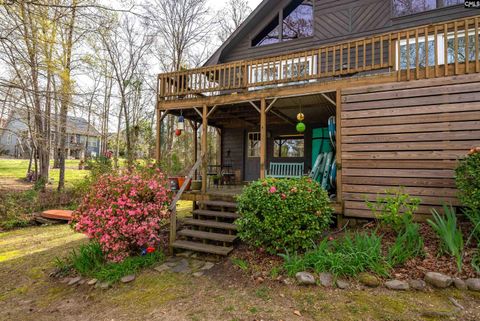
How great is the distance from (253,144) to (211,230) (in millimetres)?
5467

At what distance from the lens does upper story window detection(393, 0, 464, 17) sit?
7395mm

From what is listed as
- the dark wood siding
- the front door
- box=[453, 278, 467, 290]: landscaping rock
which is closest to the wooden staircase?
box=[453, 278, 467, 290]: landscaping rock

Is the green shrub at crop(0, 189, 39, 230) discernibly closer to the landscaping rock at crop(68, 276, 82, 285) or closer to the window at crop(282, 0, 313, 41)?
the landscaping rock at crop(68, 276, 82, 285)

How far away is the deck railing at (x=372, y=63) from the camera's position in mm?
4727

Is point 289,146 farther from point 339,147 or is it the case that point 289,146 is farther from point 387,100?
point 387,100

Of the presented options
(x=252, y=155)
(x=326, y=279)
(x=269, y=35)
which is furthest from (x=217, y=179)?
(x=269, y=35)

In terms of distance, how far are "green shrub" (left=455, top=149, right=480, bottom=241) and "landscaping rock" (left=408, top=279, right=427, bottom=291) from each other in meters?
1.29

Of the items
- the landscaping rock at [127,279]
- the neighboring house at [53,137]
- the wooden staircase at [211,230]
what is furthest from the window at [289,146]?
the neighboring house at [53,137]

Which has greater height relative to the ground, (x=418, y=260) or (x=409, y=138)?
(x=409, y=138)

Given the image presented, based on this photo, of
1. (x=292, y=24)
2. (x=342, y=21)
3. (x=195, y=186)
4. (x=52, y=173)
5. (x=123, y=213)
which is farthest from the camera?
(x=52, y=173)

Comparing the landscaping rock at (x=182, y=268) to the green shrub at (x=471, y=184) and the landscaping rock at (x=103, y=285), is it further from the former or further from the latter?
the green shrub at (x=471, y=184)

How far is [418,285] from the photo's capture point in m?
3.26

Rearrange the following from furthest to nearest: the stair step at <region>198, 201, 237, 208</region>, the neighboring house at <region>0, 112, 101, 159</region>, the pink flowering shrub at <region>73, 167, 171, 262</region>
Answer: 1. the neighboring house at <region>0, 112, 101, 159</region>
2. the stair step at <region>198, 201, 237, 208</region>
3. the pink flowering shrub at <region>73, 167, 171, 262</region>

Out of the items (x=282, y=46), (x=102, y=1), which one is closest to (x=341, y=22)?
(x=282, y=46)
